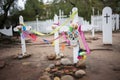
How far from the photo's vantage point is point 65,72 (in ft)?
14.6

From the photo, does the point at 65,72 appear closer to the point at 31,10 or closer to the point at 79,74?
the point at 79,74

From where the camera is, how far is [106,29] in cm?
798

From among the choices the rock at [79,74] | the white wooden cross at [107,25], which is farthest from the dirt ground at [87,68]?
the white wooden cross at [107,25]

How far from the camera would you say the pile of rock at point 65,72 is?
4.16 metres

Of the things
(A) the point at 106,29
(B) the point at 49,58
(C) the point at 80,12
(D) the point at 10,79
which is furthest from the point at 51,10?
(D) the point at 10,79

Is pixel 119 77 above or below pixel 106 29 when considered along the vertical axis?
below

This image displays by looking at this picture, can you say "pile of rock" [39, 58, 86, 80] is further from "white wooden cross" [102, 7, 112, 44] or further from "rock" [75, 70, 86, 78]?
"white wooden cross" [102, 7, 112, 44]

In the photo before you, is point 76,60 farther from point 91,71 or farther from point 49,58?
point 49,58

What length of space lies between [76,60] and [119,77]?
1.37 meters

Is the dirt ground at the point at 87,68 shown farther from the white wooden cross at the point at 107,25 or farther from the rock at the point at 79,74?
the white wooden cross at the point at 107,25

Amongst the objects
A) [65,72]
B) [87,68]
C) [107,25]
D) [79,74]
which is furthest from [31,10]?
[79,74]

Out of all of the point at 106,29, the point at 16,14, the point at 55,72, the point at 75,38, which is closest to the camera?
the point at 55,72

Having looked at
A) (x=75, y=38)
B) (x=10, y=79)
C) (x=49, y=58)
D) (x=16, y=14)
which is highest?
(x=16, y=14)

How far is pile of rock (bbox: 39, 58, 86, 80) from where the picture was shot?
4164 mm
